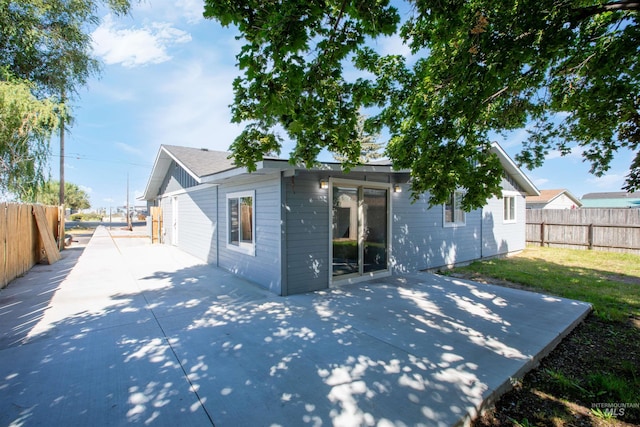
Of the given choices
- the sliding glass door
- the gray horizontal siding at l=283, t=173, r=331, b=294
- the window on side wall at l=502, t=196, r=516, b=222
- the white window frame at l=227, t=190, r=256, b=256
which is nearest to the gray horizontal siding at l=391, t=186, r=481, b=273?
the sliding glass door

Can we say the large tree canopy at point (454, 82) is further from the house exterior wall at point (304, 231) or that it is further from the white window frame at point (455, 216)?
the white window frame at point (455, 216)

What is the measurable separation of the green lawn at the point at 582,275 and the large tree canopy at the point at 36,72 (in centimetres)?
1146

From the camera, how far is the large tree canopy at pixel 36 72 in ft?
21.2

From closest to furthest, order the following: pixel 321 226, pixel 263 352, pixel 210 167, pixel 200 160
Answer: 1. pixel 263 352
2. pixel 321 226
3. pixel 210 167
4. pixel 200 160

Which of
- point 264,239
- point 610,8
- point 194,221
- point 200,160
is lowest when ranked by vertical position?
point 264,239

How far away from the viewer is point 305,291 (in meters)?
5.88

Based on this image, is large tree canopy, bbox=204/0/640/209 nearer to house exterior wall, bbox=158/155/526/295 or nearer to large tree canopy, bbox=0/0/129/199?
house exterior wall, bbox=158/155/526/295

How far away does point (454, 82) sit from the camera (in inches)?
143

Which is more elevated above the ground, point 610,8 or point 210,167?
point 610,8

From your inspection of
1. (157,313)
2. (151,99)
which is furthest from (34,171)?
(151,99)

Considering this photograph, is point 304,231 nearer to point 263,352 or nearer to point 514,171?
point 263,352

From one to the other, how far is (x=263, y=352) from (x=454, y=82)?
3.96 metres

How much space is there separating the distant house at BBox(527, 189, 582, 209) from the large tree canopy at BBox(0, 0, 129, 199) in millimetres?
30432

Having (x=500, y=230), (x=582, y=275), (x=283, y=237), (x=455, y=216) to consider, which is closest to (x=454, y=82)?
Result: (x=283, y=237)
